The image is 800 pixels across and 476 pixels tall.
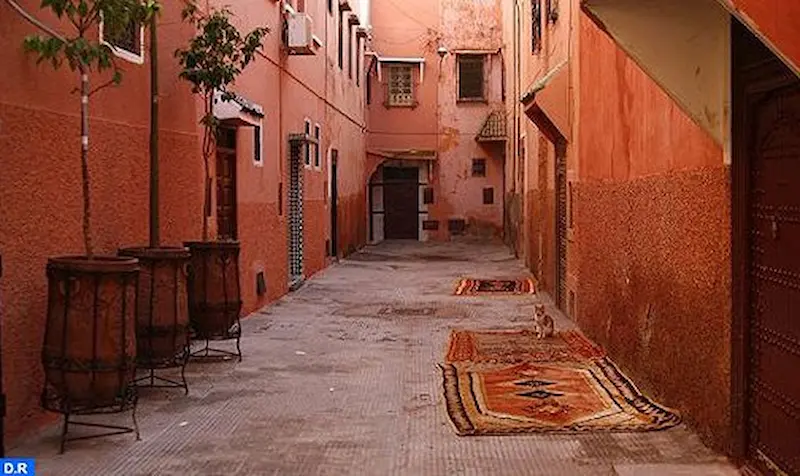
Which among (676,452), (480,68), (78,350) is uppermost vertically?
(480,68)

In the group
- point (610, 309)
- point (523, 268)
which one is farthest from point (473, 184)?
point (610, 309)

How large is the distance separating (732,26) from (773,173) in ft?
3.03

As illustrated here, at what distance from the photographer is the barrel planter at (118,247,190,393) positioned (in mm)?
7352

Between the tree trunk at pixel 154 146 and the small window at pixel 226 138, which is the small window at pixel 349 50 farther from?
the tree trunk at pixel 154 146

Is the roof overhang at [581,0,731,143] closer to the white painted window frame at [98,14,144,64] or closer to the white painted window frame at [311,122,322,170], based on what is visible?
the white painted window frame at [98,14,144,64]

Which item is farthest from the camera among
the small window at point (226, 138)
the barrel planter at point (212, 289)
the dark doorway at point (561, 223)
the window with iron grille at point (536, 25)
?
the window with iron grille at point (536, 25)

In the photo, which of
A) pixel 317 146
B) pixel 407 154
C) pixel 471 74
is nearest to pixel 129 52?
pixel 317 146

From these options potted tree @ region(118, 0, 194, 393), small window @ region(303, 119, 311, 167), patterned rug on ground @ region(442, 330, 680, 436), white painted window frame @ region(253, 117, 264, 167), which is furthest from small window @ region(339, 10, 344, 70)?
potted tree @ region(118, 0, 194, 393)

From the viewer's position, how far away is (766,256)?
522 centimetres

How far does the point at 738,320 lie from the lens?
18.2 feet

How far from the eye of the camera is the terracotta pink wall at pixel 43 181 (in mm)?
6082

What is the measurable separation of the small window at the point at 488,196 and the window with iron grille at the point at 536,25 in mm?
11881

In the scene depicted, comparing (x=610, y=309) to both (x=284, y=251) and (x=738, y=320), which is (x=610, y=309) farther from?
(x=284, y=251)

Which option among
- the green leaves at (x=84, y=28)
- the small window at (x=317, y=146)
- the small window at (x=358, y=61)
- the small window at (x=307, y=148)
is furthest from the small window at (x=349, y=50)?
the green leaves at (x=84, y=28)
